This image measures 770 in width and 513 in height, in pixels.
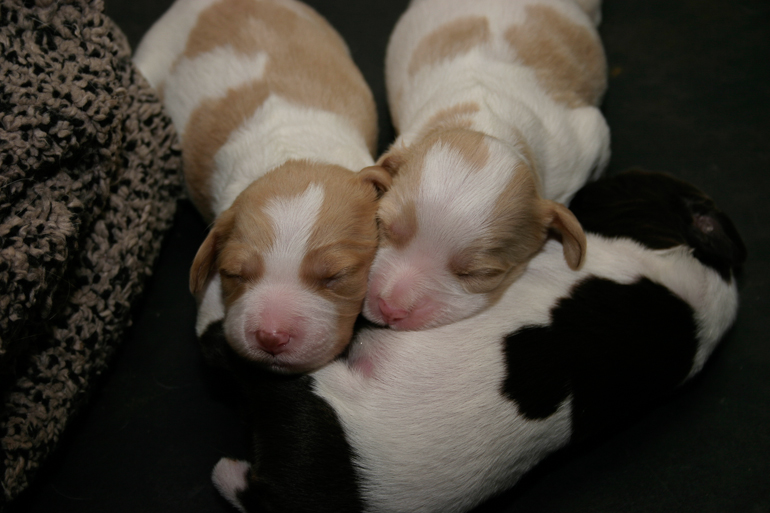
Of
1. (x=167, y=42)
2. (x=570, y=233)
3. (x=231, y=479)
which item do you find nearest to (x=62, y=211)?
(x=231, y=479)

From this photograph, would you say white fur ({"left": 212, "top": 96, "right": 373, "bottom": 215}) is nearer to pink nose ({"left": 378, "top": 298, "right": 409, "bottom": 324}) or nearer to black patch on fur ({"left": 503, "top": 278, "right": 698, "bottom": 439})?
pink nose ({"left": 378, "top": 298, "right": 409, "bottom": 324})

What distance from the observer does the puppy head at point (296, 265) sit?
1816 millimetres

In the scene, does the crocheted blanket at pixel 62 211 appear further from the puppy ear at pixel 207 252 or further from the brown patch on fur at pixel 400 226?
the brown patch on fur at pixel 400 226

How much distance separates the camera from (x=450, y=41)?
2.77m

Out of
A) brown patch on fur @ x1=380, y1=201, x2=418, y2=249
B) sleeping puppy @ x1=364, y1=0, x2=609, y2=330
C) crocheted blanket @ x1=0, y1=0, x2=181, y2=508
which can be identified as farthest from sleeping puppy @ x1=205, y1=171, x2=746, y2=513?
crocheted blanket @ x1=0, y1=0, x2=181, y2=508

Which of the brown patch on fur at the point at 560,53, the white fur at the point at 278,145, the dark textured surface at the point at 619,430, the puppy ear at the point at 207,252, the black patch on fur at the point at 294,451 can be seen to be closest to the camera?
the black patch on fur at the point at 294,451

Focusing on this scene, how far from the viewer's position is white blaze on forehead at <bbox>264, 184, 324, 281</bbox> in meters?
1.83

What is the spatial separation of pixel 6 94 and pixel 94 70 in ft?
1.17

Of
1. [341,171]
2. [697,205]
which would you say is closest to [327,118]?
[341,171]

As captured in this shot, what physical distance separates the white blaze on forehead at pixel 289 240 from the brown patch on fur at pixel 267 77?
878 mm

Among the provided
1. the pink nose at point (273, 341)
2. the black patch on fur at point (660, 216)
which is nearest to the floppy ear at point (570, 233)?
the black patch on fur at point (660, 216)

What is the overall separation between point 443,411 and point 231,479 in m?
0.81

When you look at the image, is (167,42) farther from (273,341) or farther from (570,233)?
(570,233)

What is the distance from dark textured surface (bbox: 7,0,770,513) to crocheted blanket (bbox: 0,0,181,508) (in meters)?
0.21
